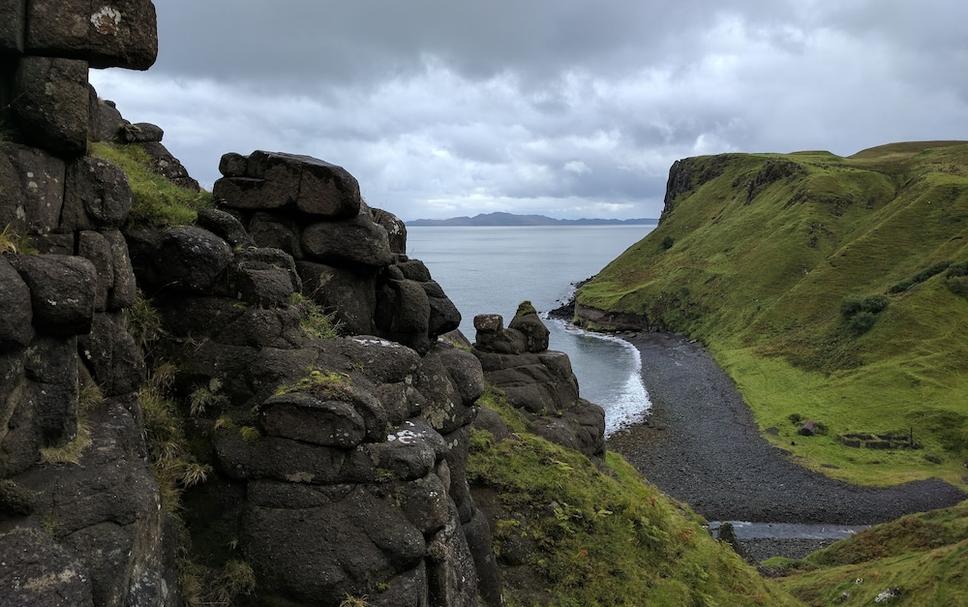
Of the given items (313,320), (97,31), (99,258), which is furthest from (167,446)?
(97,31)

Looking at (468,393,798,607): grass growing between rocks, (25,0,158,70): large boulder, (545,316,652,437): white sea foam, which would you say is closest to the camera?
(25,0,158,70): large boulder

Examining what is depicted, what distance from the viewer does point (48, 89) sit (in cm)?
1147

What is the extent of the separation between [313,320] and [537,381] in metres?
24.1

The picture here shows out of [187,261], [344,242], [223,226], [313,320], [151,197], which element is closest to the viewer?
[187,261]

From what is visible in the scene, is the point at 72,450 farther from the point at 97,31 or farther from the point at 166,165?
the point at 166,165

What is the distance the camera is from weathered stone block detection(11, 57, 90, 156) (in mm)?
11312

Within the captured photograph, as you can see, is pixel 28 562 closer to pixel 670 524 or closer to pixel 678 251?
pixel 670 524

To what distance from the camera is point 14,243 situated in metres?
10.5

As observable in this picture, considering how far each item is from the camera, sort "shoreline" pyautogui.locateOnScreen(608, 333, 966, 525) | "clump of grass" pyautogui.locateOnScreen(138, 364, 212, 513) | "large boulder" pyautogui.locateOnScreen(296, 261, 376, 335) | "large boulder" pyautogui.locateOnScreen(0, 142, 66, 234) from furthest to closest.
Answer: "shoreline" pyautogui.locateOnScreen(608, 333, 966, 525), "large boulder" pyautogui.locateOnScreen(296, 261, 376, 335), "clump of grass" pyautogui.locateOnScreen(138, 364, 212, 513), "large boulder" pyautogui.locateOnScreen(0, 142, 66, 234)

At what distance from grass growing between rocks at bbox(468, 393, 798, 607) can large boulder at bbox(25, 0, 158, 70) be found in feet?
49.2

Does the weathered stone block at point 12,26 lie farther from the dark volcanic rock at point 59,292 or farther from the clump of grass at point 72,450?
the clump of grass at point 72,450

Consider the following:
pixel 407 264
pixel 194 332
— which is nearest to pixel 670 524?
pixel 407 264

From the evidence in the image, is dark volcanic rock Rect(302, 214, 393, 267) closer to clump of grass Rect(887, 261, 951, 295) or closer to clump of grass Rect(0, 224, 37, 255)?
clump of grass Rect(0, 224, 37, 255)

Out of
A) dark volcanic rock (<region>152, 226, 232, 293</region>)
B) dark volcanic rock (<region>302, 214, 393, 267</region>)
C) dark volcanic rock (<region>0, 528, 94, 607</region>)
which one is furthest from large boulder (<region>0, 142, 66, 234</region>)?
dark volcanic rock (<region>302, 214, 393, 267</region>)
